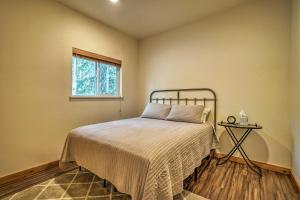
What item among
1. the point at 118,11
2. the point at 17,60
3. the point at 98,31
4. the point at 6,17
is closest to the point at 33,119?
the point at 17,60

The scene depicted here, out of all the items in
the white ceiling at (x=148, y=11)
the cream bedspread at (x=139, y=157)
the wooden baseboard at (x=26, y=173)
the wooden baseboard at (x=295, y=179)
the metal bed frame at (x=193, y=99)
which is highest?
the white ceiling at (x=148, y=11)

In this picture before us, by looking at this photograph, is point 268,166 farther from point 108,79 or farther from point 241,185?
point 108,79

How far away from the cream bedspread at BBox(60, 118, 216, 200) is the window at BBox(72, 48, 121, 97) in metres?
1.20

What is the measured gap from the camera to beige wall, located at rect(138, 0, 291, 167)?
88.3 inches

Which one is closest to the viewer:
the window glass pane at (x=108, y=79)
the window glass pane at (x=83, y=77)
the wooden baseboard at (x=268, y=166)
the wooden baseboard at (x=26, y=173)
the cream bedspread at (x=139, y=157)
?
the cream bedspread at (x=139, y=157)

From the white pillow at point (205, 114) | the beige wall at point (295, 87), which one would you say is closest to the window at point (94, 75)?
the white pillow at point (205, 114)

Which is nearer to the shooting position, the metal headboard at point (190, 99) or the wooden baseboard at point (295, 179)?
the wooden baseboard at point (295, 179)

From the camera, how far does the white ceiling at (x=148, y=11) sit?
2.46 meters

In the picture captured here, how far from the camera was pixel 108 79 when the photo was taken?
3.41 meters

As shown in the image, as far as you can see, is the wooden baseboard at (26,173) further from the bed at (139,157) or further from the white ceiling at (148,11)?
the white ceiling at (148,11)

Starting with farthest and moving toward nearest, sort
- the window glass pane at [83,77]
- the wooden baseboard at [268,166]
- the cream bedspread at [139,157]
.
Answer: the window glass pane at [83,77], the wooden baseboard at [268,166], the cream bedspread at [139,157]

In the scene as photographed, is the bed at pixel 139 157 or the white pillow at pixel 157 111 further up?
the white pillow at pixel 157 111

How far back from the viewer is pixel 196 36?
3043 mm

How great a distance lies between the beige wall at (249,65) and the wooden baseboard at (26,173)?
8.97 ft
